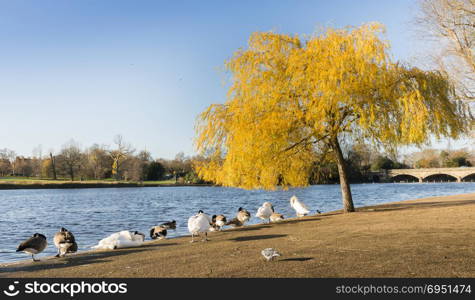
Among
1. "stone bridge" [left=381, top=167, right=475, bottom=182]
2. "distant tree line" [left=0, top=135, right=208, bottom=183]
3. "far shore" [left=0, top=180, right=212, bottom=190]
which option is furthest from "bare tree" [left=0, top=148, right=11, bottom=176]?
"stone bridge" [left=381, top=167, right=475, bottom=182]

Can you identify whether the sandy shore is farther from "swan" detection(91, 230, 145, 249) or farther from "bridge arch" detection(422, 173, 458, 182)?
"bridge arch" detection(422, 173, 458, 182)

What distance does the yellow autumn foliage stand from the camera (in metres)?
16.4

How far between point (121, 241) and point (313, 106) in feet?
31.5

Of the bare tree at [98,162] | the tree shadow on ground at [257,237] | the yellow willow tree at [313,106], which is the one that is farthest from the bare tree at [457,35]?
the bare tree at [98,162]

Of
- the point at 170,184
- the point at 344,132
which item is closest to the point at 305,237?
the point at 344,132

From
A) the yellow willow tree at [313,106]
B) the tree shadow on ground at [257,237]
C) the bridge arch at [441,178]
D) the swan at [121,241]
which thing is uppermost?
the yellow willow tree at [313,106]

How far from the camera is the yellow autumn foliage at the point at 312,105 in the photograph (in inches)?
644

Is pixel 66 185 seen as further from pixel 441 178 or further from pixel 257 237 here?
pixel 441 178

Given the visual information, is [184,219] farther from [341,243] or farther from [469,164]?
[469,164]

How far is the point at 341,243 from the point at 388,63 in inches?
408

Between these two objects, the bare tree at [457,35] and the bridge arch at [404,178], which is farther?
the bridge arch at [404,178]

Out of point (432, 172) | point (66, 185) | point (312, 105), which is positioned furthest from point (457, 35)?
point (432, 172)

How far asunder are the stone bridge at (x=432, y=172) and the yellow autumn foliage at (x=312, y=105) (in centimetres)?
9641

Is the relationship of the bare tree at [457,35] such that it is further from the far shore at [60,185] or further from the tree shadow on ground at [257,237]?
the far shore at [60,185]
